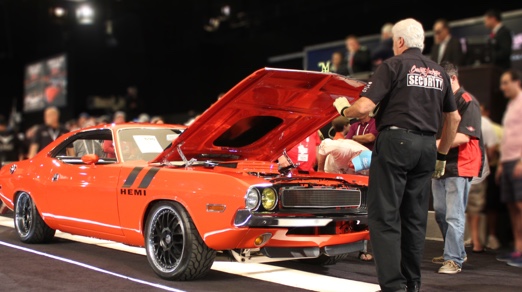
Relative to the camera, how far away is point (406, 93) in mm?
4219

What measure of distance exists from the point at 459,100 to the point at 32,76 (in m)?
Result: 21.7

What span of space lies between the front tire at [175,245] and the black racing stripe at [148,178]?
20 cm

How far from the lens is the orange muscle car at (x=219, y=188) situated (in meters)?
4.67

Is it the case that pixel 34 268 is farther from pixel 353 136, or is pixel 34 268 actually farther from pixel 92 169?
pixel 353 136

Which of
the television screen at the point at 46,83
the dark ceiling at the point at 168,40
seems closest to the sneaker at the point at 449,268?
the dark ceiling at the point at 168,40

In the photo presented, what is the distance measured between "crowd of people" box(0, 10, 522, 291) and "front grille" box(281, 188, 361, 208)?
384 millimetres

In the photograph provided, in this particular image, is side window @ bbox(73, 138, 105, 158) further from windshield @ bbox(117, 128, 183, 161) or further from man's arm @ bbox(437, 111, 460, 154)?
man's arm @ bbox(437, 111, 460, 154)

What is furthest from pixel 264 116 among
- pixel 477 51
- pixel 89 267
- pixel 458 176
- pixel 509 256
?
pixel 477 51

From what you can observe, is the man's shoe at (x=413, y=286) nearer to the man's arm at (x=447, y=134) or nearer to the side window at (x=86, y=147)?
the man's arm at (x=447, y=134)

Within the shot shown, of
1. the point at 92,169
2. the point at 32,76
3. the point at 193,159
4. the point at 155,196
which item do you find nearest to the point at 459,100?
the point at 193,159

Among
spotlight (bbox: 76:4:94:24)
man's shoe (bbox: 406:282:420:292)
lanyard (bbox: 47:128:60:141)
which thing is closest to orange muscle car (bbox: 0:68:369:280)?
man's shoe (bbox: 406:282:420:292)

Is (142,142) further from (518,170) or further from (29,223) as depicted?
(518,170)

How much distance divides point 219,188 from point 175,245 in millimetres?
654

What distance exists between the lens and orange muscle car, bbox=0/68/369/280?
4.67 m
